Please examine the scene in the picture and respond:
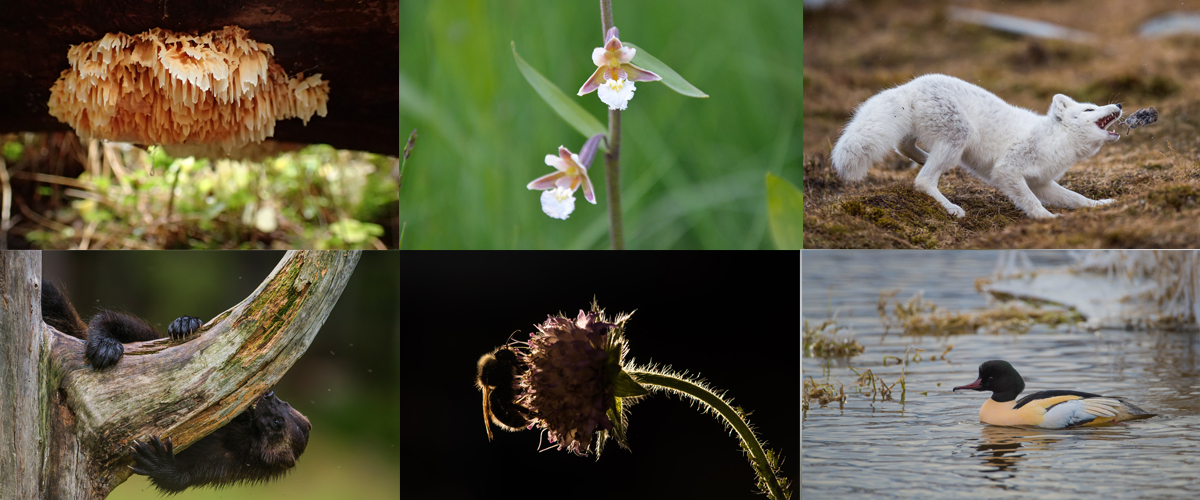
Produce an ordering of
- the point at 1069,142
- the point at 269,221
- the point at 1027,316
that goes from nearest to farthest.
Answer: the point at 1069,142 → the point at 1027,316 → the point at 269,221

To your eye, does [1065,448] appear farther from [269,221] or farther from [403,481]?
[269,221]

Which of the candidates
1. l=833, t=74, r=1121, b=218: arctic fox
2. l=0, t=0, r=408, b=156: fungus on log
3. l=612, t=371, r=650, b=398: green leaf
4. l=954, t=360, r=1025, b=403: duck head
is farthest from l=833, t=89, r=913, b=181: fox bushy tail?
l=0, t=0, r=408, b=156: fungus on log

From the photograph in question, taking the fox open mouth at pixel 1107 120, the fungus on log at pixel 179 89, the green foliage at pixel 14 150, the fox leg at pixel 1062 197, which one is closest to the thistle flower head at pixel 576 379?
the fungus on log at pixel 179 89

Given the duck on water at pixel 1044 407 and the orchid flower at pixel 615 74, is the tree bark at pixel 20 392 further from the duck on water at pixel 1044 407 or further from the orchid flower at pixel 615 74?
the duck on water at pixel 1044 407

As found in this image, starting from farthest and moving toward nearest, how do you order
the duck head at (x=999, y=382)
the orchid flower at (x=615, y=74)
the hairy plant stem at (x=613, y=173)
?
the duck head at (x=999, y=382)
the hairy plant stem at (x=613, y=173)
the orchid flower at (x=615, y=74)

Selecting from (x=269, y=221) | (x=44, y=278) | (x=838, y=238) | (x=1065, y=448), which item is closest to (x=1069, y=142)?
(x=838, y=238)

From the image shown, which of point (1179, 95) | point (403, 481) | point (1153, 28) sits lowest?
point (403, 481)
